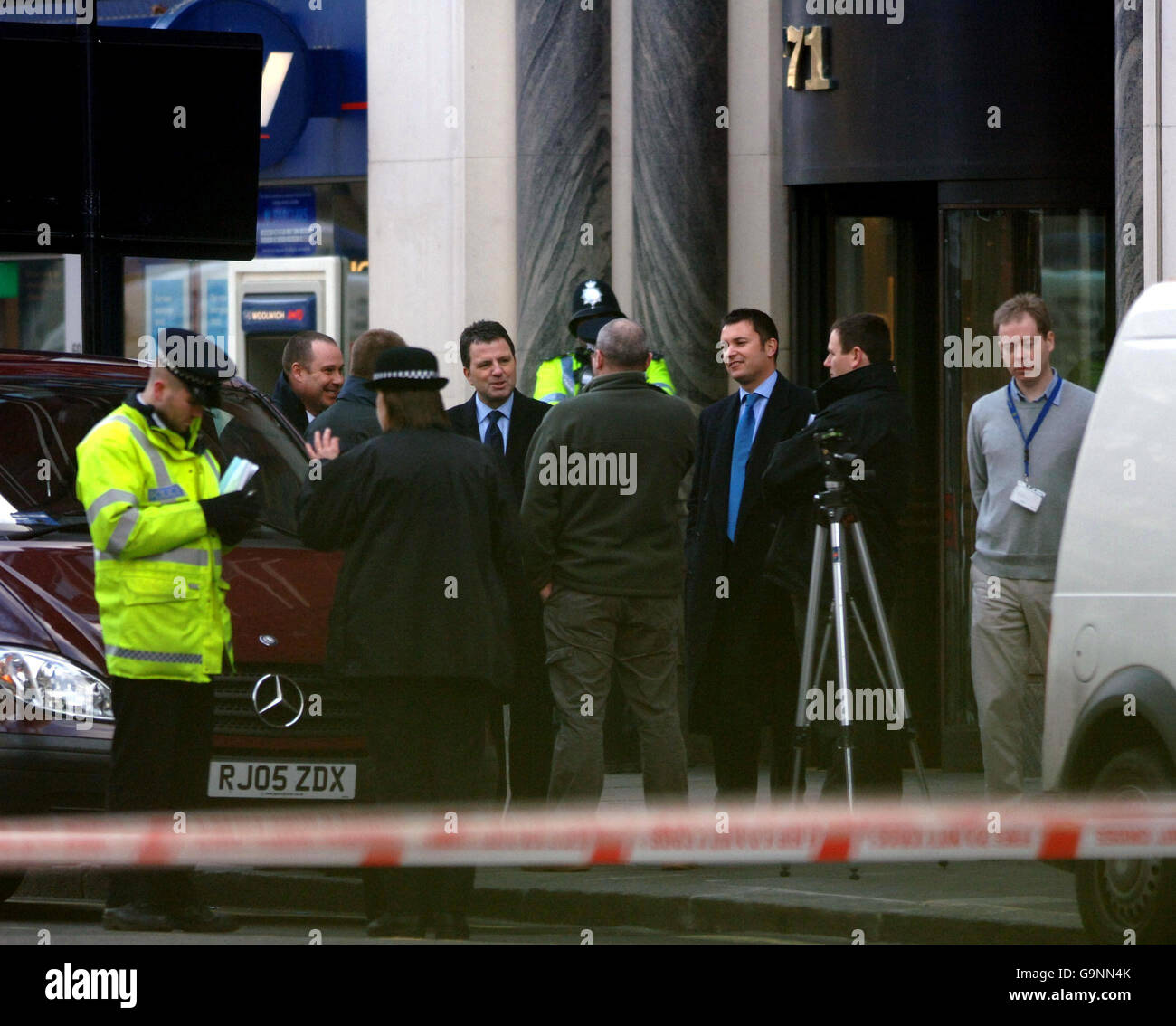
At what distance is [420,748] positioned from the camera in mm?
8445

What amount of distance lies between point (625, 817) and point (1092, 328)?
14.7 ft

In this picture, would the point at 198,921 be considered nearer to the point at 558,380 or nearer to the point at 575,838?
the point at 575,838

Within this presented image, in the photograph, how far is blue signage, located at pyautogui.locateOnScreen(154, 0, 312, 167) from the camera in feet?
47.2

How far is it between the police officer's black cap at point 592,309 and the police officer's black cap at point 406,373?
2667 millimetres

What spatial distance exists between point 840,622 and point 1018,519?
3.22 feet

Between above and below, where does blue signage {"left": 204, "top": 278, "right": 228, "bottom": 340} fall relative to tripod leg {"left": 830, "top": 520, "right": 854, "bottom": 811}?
above

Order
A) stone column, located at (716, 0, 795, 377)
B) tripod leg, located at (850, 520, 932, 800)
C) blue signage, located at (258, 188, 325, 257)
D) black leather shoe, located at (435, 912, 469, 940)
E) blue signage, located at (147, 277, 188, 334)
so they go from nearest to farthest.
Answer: black leather shoe, located at (435, 912, 469, 940) → tripod leg, located at (850, 520, 932, 800) → stone column, located at (716, 0, 795, 377) → blue signage, located at (258, 188, 325, 257) → blue signage, located at (147, 277, 188, 334)

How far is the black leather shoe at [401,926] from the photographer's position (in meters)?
8.32

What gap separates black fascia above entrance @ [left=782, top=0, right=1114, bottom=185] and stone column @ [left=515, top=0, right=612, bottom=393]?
1376 millimetres

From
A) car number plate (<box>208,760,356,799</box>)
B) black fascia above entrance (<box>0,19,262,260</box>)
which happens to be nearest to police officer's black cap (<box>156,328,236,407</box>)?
car number plate (<box>208,760,356,799</box>)

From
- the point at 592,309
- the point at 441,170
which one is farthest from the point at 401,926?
the point at 441,170

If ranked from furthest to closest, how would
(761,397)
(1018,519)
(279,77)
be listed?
(279,77) → (761,397) → (1018,519)

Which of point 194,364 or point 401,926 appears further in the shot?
point 194,364

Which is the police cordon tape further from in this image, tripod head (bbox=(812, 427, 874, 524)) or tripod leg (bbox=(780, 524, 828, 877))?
tripod head (bbox=(812, 427, 874, 524))
